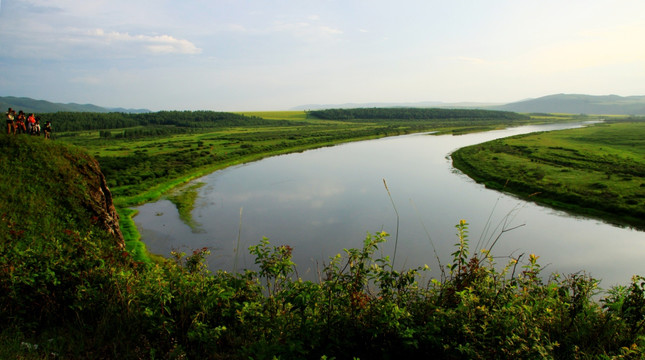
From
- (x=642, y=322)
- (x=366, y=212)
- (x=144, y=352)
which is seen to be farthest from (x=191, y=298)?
(x=366, y=212)

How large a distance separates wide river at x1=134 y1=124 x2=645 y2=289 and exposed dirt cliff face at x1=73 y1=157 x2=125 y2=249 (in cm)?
264

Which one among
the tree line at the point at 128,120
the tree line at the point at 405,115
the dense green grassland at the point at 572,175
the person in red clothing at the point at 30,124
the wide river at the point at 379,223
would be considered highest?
the tree line at the point at 405,115

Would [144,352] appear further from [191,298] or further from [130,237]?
[130,237]

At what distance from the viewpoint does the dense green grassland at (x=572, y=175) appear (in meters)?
19.7

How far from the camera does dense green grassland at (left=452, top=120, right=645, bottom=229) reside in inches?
776

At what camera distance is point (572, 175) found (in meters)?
26.3

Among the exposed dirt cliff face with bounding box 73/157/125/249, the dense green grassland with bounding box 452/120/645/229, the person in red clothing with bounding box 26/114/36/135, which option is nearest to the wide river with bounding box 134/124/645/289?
the dense green grassland with bounding box 452/120/645/229

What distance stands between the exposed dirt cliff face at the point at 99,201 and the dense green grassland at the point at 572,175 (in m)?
15.1

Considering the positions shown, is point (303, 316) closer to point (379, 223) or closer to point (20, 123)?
point (379, 223)

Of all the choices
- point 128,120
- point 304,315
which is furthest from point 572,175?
point 128,120

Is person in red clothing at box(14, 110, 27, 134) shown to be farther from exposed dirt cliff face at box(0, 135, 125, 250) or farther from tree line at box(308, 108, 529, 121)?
tree line at box(308, 108, 529, 121)

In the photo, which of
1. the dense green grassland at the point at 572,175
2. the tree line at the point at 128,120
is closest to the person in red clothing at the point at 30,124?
the dense green grassland at the point at 572,175

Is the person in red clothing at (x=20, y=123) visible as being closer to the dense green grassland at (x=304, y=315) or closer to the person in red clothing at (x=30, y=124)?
the person in red clothing at (x=30, y=124)

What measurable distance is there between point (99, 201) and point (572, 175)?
30.8 m
